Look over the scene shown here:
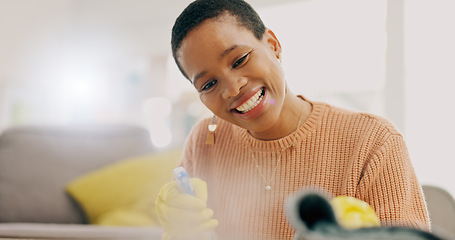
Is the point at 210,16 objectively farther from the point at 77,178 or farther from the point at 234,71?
the point at 77,178

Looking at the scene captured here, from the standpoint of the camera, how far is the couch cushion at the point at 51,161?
1561mm

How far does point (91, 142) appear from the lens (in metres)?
1.78

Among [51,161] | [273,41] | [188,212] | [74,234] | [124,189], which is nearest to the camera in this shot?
[188,212]

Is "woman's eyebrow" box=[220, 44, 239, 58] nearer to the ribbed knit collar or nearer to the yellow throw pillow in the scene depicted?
the ribbed knit collar

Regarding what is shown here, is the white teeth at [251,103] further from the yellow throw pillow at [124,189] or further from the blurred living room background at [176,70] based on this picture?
the yellow throw pillow at [124,189]

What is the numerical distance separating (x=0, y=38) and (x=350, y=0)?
2274 millimetres

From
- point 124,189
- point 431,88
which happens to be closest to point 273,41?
point 124,189

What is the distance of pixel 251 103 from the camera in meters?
0.68

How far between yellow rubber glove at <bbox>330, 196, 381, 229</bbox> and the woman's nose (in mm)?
368

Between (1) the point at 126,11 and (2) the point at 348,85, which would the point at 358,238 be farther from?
(1) the point at 126,11

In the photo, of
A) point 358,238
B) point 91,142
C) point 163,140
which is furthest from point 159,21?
point 358,238

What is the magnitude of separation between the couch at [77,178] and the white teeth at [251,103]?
0.87 m

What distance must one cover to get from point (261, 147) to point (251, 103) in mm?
172

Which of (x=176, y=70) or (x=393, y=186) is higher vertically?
(x=176, y=70)
